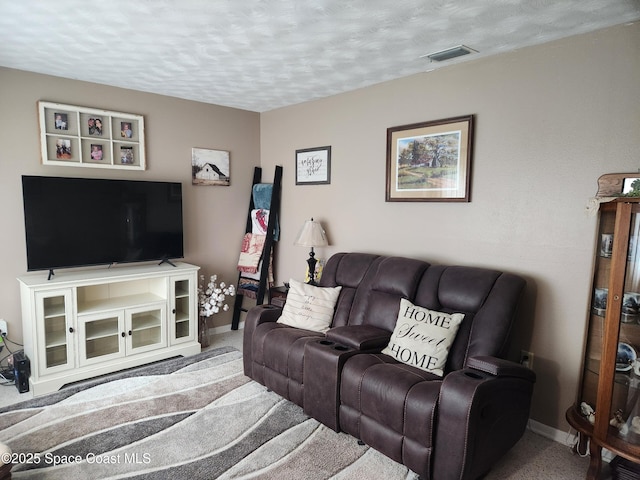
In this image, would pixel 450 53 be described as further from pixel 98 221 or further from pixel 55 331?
pixel 55 331

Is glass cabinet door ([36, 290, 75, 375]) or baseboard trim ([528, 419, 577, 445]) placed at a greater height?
glass cabinet door ([36, 290, 75, 375])

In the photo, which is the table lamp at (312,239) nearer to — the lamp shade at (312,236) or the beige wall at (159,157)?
the lamp shade at (312,236)

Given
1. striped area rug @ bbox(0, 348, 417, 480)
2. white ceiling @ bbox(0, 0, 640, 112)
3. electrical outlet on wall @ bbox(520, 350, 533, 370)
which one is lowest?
striped area rug @ bbox(0, 348, 417, 480)

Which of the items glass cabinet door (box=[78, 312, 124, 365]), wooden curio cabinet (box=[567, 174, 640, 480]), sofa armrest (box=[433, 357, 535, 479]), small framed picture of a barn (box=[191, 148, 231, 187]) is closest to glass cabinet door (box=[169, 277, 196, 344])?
glass cabinet door (box=[78, 312, 124, 365])

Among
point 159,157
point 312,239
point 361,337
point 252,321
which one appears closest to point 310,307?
point 252,321

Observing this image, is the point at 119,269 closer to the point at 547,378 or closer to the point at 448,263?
the point at 448,263

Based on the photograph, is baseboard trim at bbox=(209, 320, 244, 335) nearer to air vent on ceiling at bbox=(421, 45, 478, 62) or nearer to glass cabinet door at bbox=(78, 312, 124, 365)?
glass cabinet door at bbox=(78, 312, 124, 365)

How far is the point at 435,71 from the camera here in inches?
118

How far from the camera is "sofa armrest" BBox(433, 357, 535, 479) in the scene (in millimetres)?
1883

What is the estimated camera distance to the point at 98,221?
3334mm

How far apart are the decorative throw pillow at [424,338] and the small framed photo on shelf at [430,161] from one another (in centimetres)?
90

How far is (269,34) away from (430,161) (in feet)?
4.74

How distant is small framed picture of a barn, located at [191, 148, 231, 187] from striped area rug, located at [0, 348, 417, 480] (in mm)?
1946

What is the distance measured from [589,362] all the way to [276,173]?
3.16m
